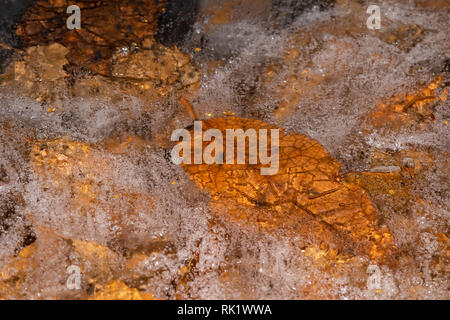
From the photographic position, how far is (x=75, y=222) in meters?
1.87

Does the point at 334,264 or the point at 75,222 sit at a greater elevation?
the point at 75,222

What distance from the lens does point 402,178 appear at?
6.29ft

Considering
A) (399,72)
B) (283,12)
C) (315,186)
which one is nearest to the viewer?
(315,186)

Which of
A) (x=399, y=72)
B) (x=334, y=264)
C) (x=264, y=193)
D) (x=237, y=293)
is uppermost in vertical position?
(x=399, y=72)

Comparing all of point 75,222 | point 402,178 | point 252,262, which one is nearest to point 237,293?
point 252,262

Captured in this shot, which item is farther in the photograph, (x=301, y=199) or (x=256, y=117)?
(x=256, y=117)

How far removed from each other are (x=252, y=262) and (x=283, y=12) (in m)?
1.58

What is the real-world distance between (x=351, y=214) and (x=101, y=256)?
1.30 m

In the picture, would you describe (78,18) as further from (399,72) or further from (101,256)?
(399,72)

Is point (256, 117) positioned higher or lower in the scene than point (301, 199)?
higher

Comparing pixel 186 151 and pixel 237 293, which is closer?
pixel 237 293

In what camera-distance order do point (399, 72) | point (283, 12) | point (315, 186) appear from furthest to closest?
point (283, 12), point (399, 72), point (315, 186)

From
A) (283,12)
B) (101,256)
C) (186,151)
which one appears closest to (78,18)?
(186,151)

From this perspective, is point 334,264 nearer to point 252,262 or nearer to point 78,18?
point 252,262
